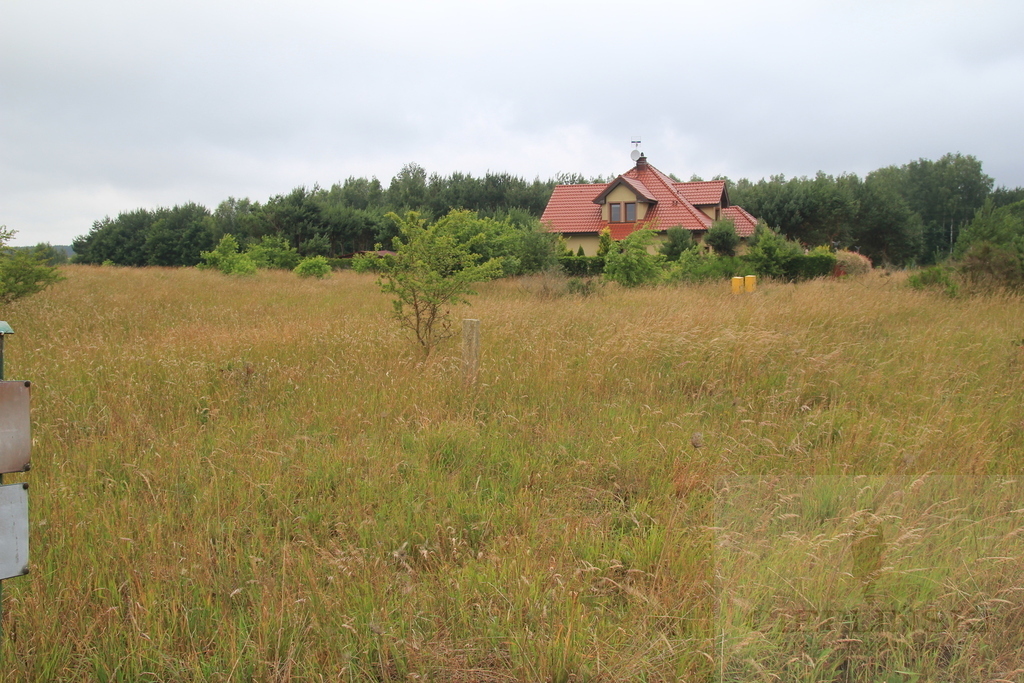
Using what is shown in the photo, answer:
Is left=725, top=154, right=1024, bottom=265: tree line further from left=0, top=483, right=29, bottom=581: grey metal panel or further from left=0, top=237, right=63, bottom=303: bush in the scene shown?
left=0, top=483, right=29, bottom=581: grey metal panel

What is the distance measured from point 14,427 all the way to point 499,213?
3876 centimetres

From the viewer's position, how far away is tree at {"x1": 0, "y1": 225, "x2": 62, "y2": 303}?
11516 mm

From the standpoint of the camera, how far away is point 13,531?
190cm

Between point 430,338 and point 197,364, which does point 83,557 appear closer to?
point 197,364

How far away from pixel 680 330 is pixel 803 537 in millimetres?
5576

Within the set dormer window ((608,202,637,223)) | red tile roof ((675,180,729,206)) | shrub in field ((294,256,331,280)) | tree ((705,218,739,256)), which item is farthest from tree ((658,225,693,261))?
shrub in field ((294,256,331,280))

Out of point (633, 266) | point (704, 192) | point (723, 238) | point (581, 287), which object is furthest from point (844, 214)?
point (581, 287)

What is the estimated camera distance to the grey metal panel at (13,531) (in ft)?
6.19

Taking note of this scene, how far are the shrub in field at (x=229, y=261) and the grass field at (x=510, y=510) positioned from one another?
1993 centimetres

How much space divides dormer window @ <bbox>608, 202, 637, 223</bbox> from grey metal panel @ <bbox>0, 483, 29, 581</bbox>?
33.3m

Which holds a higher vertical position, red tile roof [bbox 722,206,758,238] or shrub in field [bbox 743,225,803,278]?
red tile roof [bbox 722,206,758,238]

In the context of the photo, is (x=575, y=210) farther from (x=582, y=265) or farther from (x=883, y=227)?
(x=883, y=227)

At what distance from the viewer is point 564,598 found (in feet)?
8.91

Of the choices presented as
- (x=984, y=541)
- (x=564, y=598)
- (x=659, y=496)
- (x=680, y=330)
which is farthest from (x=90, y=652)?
(x=680, y=330)
